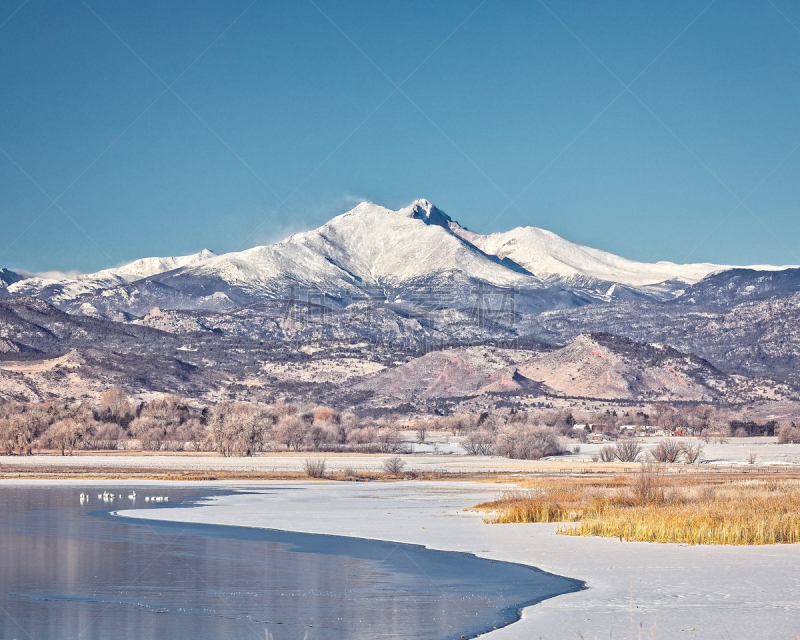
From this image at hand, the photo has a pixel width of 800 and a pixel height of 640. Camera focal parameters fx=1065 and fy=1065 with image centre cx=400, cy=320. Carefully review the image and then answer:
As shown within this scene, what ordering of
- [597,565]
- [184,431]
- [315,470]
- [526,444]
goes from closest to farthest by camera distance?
[597,565], [315,470], [526,444], [184,431]

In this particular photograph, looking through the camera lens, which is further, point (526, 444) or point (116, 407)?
point (116, 407)

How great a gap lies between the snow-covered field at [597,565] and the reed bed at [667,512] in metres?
1.01

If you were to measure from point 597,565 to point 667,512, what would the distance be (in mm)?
8024

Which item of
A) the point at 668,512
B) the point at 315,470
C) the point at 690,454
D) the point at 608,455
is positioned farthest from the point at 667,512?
the point at 608,455

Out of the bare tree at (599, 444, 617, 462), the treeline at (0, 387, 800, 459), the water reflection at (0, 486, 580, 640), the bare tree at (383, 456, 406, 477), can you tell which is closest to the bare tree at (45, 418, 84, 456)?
the treeline at (0, 387, 800, 459)

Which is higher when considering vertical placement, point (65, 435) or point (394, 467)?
point (65, 435)

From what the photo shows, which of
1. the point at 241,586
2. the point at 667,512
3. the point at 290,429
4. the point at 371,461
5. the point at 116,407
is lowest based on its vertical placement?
the point at 371,461

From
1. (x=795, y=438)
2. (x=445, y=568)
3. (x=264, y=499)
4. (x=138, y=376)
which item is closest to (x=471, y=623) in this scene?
(x=445, y=568)

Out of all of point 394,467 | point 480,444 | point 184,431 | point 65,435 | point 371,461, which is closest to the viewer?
point 394,467

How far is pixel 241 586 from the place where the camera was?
2142cm

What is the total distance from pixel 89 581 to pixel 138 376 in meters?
158

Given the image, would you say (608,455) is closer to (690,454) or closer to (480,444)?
(690,454)

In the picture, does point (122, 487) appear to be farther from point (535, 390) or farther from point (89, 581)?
point (535, 390)

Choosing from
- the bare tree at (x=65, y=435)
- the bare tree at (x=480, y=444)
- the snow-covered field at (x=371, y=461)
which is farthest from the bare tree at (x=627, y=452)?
the bare tree at (x=65, y=435)
